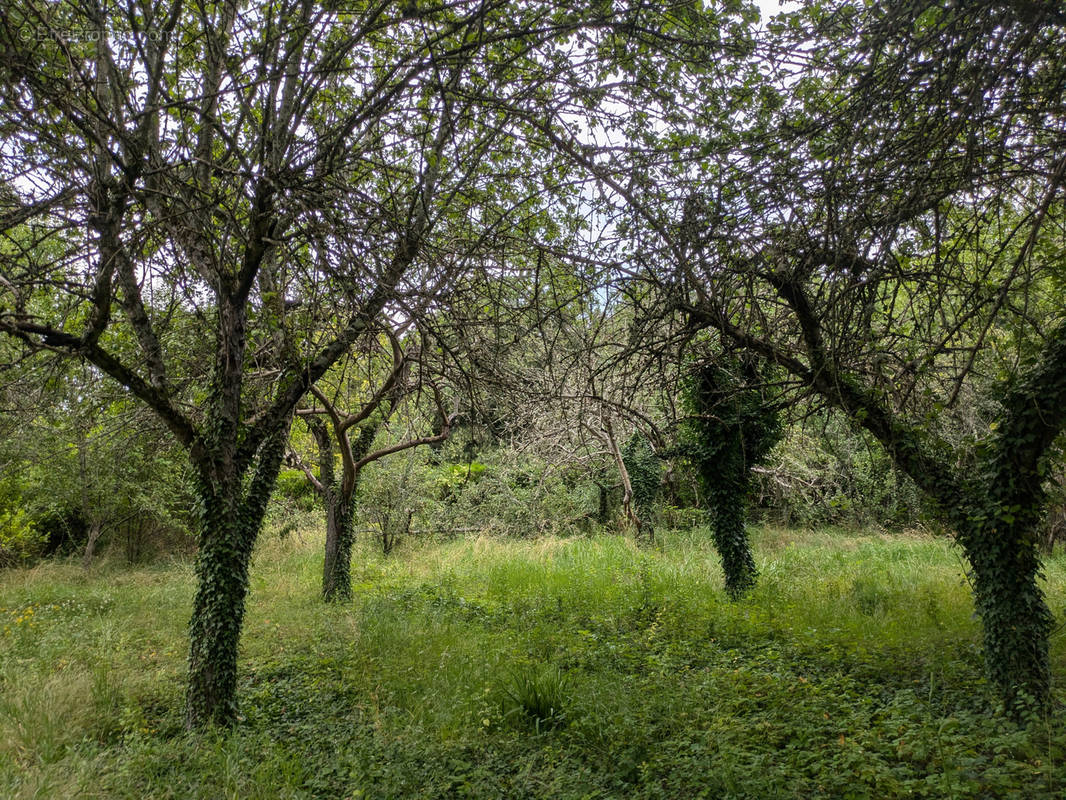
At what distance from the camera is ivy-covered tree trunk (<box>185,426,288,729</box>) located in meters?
4.98

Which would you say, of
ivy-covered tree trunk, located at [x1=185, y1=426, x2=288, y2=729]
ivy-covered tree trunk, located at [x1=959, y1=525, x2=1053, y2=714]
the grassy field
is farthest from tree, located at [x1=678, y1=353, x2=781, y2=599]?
ivy-covered tree trunk, located at [x1=185, y1=426, x2=288, y2=729]

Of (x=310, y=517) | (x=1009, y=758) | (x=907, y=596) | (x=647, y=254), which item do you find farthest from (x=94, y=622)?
(x=907, y=596)

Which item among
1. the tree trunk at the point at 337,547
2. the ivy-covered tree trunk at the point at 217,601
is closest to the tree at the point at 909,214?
the ivy-covered tree trunk at the point at 217,601

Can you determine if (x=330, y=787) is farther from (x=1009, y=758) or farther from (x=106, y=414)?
(x=106, y=414)

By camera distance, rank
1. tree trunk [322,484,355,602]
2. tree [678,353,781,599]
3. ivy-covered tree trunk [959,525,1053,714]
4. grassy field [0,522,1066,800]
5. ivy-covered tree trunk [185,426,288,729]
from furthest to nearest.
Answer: tree trunk [322,484,355,602], tree [678,353,781,599], ivy-covered tree trunk [185,426,288,729], ivy-covered tree trunk [959,525,1053,714], grassy field [0,522,1066,800]

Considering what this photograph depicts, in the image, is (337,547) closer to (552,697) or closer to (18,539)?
(552,697)

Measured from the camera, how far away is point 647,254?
384 centimetres

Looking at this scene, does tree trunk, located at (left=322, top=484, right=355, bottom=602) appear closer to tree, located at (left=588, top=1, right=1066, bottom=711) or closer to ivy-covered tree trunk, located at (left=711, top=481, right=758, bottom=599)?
ivy-covered tree trunk, located at (left=711, top=481, right=758, bottom=599)

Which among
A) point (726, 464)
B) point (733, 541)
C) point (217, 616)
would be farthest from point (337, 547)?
point (726, 464)

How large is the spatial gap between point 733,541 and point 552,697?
4.88 metres

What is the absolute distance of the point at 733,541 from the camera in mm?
8930

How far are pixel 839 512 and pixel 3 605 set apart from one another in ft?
66.3

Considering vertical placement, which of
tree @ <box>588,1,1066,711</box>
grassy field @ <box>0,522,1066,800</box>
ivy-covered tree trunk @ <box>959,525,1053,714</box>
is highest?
tree @ <box>588,1,1066,711</box>

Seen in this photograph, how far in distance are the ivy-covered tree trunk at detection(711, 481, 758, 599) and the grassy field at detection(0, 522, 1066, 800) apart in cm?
43
